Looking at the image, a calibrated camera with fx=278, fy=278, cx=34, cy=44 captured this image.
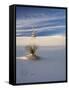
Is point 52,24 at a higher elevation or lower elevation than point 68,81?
higher

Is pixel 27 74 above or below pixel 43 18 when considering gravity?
below

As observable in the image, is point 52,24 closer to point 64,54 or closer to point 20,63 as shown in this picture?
point 64,54

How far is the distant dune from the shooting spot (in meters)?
2.24

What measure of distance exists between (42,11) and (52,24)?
0.14 meters

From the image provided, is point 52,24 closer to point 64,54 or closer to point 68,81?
point 64,54

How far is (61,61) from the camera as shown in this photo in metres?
2.39

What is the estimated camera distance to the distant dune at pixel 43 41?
88.4 inches

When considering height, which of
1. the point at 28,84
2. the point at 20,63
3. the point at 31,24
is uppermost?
the point at 31,24

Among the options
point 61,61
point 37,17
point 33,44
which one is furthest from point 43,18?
point 61,61

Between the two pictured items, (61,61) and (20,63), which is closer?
(20,63)

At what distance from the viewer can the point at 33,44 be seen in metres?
2.29

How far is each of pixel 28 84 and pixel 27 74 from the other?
0.08 meters

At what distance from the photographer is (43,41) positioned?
91.2 inches

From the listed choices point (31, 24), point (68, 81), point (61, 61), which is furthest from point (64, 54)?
point (31, 24)
